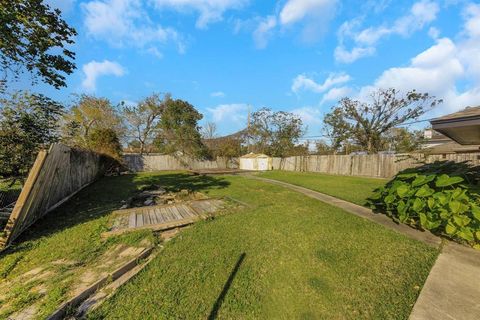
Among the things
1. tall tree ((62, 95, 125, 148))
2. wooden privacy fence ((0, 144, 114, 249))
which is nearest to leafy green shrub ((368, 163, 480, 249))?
wooden privacy fence ((0, 144, 114, 249))

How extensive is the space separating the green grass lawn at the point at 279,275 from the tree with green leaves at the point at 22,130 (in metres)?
3.55

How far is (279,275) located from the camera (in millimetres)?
2887

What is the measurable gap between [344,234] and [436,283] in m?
1.58

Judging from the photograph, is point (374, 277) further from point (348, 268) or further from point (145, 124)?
point (145, 124)

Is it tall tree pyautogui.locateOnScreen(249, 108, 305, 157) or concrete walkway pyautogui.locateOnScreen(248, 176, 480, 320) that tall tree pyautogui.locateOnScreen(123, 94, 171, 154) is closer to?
tall tree pyautogui.locateOnScreen(249, 108, 305, 157)

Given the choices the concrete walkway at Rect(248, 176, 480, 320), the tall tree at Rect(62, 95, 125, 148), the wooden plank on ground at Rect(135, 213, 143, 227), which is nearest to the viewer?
the concrete walkway at Rect(248, 176, 480, 320)

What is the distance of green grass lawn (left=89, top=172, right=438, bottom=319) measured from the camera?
2.25 m

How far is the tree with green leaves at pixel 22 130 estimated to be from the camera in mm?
4168

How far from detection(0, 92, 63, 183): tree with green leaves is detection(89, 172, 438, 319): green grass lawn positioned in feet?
11.6

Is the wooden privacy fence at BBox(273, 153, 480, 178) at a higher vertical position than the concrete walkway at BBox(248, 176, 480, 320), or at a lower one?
higher

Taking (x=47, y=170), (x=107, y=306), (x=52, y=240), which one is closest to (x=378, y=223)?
(x=107, y=306)

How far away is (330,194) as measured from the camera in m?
8.34

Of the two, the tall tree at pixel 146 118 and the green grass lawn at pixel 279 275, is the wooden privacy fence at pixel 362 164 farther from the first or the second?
the tall tree at pixel 146 118

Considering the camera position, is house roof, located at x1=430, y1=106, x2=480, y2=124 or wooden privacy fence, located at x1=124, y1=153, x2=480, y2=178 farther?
wooden privacy fence, located at x1=124, y1=153, x2=480, y2=178
